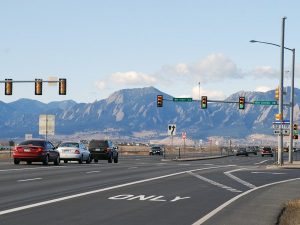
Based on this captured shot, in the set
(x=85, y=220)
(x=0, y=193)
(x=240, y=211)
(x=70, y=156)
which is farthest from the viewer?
(x=70, y=156)

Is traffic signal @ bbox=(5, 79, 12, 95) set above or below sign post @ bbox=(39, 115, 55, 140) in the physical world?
above

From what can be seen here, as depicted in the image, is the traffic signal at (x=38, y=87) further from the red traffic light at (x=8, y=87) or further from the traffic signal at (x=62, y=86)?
the red traffic light at (x=8, y=87)

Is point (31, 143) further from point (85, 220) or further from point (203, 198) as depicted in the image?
point (85, 220)

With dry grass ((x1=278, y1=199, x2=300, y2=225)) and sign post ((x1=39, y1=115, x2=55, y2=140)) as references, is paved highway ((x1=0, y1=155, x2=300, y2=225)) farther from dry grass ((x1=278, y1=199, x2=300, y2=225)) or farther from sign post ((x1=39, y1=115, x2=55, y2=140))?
sign post ((x1=39, y1=115, x2=55, y2=140))

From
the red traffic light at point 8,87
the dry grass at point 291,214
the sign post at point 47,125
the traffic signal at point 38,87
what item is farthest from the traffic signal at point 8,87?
the dry grass at point 291,214

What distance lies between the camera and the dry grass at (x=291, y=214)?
15.4 meters

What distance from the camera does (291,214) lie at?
17000 mm

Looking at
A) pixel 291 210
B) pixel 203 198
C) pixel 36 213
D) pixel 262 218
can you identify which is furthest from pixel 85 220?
pixel 203 198

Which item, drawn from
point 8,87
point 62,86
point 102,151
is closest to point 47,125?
point 8,87

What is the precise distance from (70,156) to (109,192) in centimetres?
2852

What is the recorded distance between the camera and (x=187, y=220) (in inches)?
599

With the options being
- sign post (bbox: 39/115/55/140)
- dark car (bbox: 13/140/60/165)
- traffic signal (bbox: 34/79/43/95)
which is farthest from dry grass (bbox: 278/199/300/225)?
sign post (bbox: 39/115/55/140)

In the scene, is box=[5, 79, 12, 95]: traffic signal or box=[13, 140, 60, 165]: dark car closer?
box=[13, 140, 60, 165]: dark car

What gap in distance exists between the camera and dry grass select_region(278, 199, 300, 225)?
15367mm
